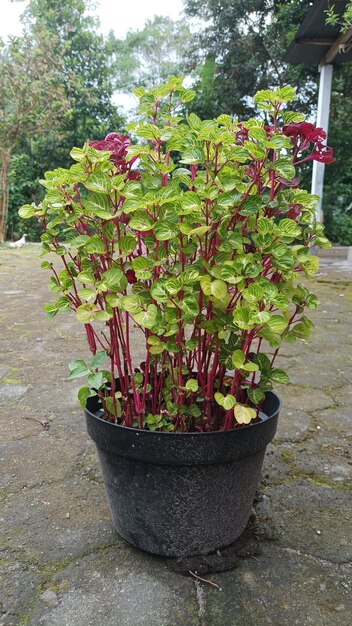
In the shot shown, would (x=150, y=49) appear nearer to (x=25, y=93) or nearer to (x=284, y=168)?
(x=25, y=93)

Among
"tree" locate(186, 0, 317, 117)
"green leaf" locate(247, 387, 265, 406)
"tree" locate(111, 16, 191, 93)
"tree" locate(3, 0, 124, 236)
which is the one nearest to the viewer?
"green leaf" locate(247, 387, 265, 406)

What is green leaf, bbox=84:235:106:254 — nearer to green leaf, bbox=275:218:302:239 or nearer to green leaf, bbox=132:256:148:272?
green leaf, bbox=132:256:148:272

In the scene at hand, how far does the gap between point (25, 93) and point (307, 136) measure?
7772mm

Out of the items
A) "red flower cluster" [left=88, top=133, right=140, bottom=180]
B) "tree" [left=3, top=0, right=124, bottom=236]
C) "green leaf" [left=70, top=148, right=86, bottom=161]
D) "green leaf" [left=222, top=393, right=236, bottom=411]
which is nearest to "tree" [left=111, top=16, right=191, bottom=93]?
"tree" [left=3, top=0, right=124, bottom=236]

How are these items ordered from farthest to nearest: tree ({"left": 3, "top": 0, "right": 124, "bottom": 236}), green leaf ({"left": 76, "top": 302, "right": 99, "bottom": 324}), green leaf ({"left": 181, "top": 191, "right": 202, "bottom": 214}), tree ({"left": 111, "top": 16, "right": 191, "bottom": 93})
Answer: tree ({"left": 111, "top": 16, "right": 191, "bottom": 93}) → tree ({"left": 3, "top": 0, "right": 124, "bottom": 236}) → green leaf ({"left": 76, "top": 302, "right": 99, "bottom": 324}) → green leaf ({"left": 181, "top": 191, "right": 202, "bottom": 214})

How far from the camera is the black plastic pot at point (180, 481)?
102 cm

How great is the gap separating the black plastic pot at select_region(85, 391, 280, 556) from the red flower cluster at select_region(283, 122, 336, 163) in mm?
580

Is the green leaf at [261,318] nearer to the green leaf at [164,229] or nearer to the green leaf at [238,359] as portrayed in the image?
the green leaf at [238,359]

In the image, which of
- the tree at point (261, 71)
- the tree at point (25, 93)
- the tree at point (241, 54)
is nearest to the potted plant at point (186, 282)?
the tree at point (25, 93)

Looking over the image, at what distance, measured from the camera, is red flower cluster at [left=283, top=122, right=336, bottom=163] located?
1027 millimetres

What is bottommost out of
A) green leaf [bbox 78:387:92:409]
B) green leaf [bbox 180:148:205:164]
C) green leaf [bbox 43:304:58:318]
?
green leaf [bbox 78:387:92:409]

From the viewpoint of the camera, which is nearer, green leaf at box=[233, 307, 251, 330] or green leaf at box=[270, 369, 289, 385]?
green leaf at box=[233, 307, 251, 330]

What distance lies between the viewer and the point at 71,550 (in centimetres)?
115

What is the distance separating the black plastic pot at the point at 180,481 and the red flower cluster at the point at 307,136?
1.90 ft
